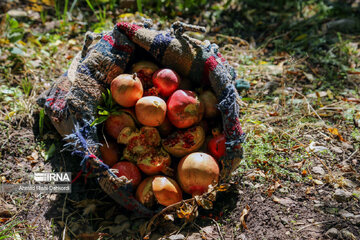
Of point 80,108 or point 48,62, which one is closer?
point 80,108

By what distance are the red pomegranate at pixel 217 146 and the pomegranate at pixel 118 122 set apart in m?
0.62

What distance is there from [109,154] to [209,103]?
0.87 m

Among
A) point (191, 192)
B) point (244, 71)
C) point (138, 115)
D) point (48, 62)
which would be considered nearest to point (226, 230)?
point (191, 192)

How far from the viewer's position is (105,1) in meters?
4.21

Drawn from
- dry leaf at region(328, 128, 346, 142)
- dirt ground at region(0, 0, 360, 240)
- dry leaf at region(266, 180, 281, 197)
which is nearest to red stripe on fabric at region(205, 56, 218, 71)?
dirt ground at region(0, 0, 360, 240)

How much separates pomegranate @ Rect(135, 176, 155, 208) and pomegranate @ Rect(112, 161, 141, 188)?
6cm

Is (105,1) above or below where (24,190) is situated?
above

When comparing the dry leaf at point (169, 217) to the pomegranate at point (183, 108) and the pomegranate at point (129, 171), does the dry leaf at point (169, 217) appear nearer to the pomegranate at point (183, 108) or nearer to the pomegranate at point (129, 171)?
the pomegranate at point (129, 171)

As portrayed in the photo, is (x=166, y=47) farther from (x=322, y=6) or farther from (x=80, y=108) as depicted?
(x=322, y=6)

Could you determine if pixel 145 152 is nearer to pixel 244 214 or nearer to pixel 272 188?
pixel 244 214

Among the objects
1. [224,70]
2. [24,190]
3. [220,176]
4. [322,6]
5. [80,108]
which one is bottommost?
[24,190]

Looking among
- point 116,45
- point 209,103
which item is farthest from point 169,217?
point 116,45

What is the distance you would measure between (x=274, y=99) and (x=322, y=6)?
2066 mm

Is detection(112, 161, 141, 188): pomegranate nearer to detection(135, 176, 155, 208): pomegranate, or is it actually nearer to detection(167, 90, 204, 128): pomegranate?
detection(135, 176, 155, 208): pomegranate
